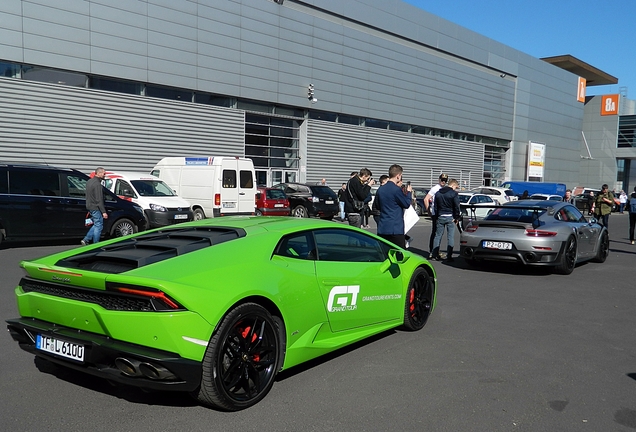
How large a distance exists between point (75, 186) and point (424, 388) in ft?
36.1

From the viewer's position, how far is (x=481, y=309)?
7.22m

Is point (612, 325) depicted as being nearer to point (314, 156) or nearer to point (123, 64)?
point (123, 64)

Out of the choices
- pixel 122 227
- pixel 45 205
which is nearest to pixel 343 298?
pixel 45 205

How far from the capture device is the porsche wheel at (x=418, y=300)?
5.86 m

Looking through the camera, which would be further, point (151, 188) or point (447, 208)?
point (151, 188)

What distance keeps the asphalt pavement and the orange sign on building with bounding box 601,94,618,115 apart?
66250 mm

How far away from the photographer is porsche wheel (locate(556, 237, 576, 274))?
390 inches

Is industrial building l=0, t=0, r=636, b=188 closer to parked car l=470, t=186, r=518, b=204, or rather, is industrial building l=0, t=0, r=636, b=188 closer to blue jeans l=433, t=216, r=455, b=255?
parked car l=470, t=186, r=518, b=204

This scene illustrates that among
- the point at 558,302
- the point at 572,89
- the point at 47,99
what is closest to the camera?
the point at 558,302

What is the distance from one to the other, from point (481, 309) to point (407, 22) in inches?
1309

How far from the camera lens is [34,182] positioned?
485 inches

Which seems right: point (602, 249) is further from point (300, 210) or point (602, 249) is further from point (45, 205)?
point (300, 210)

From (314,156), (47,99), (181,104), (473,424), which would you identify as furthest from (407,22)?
(473,424)

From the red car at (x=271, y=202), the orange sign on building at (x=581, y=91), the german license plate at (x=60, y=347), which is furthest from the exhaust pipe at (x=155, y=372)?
the orange sign on building at (x=581, y=91)
